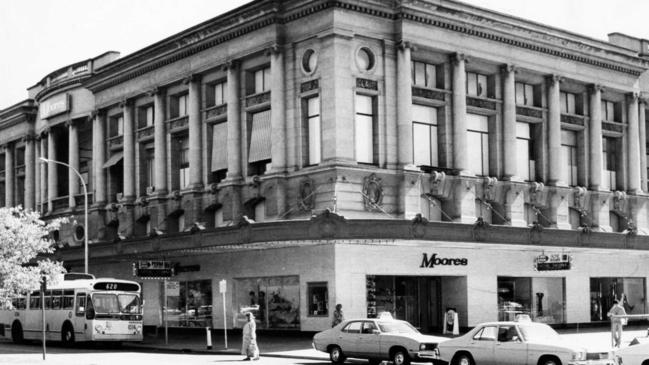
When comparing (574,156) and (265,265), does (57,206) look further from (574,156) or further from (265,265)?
(574,156)

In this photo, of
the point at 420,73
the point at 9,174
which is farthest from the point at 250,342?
the point at 9,174

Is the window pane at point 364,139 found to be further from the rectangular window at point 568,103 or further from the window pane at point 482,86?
the rectangular window at point 568,103

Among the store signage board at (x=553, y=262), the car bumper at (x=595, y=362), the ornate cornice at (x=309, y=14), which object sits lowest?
the car bumper at (x=595, y=362)

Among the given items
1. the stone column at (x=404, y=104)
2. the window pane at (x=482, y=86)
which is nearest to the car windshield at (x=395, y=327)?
the stone column at (x=404, y=104)

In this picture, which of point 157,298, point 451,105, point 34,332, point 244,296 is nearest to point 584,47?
point 451,105

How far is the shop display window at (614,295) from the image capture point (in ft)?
184

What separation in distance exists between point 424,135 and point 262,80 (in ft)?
30.5

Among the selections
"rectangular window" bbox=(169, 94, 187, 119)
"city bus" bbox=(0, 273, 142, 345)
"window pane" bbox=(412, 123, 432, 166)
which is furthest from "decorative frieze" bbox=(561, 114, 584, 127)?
"city bus" bbox=(0, 273, 142, 345)

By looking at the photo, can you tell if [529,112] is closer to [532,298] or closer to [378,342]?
[532,298]

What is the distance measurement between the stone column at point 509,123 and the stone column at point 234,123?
587 inches

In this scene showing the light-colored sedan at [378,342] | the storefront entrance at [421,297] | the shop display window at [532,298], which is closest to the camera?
the light-colored sedan at [378,342]

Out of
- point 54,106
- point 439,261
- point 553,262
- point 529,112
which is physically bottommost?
point 553,262

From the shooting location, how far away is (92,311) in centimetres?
4172

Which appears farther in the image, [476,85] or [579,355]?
[476,85]
